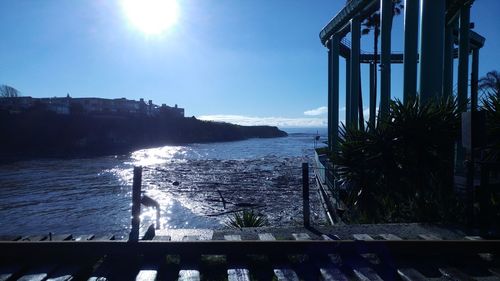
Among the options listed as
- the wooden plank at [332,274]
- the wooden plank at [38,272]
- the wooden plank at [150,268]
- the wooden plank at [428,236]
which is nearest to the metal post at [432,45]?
the wooden plank at [428,236]

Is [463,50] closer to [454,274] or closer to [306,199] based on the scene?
[306,199]

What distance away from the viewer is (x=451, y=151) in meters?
8.30

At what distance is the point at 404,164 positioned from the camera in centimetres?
806

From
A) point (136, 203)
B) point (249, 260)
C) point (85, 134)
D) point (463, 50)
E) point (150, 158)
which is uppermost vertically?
point (463, 50)

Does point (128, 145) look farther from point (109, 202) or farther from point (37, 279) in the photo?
point (37, 279)

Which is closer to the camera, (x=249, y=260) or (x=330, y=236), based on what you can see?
(x=249, y=260)

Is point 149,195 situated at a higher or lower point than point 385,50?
lower

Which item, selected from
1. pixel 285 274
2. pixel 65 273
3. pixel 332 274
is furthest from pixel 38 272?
pixel 332 274

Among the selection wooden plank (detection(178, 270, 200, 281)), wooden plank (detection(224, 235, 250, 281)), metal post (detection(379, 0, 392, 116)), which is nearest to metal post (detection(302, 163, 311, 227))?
wooden plank (detection(224, 235, 250, 281))

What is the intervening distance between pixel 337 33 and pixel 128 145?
7729cm

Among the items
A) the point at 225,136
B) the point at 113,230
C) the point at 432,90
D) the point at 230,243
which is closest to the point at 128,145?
the point at 225,136

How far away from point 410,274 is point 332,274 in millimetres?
836

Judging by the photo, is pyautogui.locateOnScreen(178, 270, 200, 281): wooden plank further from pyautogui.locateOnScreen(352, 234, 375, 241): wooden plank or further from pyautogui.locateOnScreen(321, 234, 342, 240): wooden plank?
pyautogui.locateOnScreen(352, 234, 375, 241): wooden plank

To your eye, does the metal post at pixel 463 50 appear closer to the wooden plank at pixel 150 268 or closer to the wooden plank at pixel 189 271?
the wooden plank at pixel 189 271
